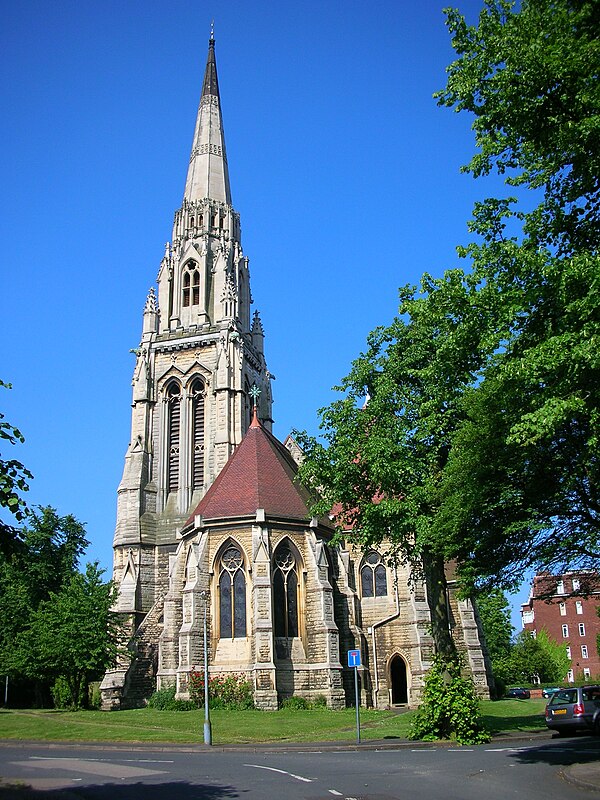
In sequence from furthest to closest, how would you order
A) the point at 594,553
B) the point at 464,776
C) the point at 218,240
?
the point at 218,240 < the point at 594,553 < the point at 464,776

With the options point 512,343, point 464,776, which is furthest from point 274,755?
point 512,343

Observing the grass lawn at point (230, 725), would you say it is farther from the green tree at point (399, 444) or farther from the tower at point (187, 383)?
the tower at point (187, 383)

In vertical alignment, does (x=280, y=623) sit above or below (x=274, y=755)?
above

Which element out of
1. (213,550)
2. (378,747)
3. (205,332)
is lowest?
(378,747)

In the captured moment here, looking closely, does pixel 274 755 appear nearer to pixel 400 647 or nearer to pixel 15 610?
pixel 400 647

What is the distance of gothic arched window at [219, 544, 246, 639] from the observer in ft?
107

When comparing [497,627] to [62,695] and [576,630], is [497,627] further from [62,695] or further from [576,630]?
[62,695]

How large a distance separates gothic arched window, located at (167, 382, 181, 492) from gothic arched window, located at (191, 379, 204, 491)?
1006 millimetres

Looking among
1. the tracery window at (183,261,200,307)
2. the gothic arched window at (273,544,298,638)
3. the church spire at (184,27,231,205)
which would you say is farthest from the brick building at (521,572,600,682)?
the church spire at (184,27,231,205)

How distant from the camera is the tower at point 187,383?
140 feet

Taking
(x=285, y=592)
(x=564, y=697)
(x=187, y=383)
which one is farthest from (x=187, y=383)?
(x=564, y=697)

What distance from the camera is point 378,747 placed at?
60.7 ft

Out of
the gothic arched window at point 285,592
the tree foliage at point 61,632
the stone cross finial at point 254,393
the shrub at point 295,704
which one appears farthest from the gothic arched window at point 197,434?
the shrub at point 295,704

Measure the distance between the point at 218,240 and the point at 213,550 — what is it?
84.3ft
